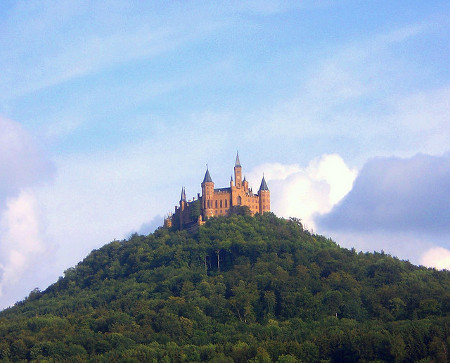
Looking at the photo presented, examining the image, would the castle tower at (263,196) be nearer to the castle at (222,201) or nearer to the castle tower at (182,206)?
the castle at (222,201)

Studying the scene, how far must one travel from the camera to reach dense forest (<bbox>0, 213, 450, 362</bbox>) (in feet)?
319

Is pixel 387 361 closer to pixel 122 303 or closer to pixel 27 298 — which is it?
pixel 122 303

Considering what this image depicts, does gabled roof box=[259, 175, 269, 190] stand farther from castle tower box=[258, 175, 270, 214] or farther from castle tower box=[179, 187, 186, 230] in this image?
castle tower box=[179, 187, 186, 230]

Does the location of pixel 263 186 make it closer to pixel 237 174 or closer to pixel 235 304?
pixel 237 174

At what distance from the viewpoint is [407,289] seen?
119812mm

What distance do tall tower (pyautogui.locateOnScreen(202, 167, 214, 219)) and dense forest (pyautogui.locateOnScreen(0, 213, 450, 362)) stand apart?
2.12 metres

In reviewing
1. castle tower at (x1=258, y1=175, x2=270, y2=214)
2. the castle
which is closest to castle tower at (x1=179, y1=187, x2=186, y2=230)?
the castle

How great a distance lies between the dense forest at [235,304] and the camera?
97312 millimetres

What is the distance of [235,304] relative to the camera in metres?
117

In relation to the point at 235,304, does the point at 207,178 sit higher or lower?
higher

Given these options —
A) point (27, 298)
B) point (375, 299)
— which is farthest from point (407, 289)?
point (27, 298)

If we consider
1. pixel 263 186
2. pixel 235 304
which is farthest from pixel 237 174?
pixel 235 304

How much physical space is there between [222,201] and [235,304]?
28.8 metres

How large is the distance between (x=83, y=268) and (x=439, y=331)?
6677cm
